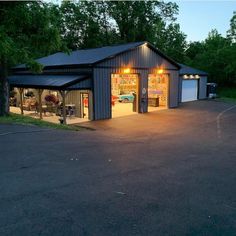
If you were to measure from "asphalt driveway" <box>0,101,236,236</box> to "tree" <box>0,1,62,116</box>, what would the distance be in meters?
4.44

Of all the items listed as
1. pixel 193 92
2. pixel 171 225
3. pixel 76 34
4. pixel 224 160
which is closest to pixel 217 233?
pixel 171 225

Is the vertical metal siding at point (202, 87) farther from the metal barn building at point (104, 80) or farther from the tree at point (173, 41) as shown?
the tree at point (173, 41)

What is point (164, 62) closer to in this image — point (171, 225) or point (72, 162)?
point (72, 162)

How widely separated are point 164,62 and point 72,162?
17989 millimetres

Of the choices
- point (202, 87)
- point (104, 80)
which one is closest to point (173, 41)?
point (202, 87)

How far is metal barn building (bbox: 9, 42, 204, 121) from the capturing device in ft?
59.5

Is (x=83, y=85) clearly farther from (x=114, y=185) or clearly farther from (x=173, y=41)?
(x=173, y=41)

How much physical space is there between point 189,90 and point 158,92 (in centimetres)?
670

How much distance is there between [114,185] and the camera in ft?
21.4

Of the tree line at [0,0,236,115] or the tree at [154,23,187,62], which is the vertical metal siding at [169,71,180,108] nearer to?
the tree line at [0,0,236,115]

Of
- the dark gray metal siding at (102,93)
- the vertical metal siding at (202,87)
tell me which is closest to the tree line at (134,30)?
the vertical metal siding at (202,87)

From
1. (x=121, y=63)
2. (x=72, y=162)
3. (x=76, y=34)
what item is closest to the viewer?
(x=72, y=162)

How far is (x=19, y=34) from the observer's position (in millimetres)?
15281

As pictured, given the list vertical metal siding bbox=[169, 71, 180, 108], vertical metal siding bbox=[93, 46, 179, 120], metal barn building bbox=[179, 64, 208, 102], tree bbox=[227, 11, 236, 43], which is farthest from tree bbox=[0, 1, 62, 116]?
tree bbox=[227, 11, 236, 43]
